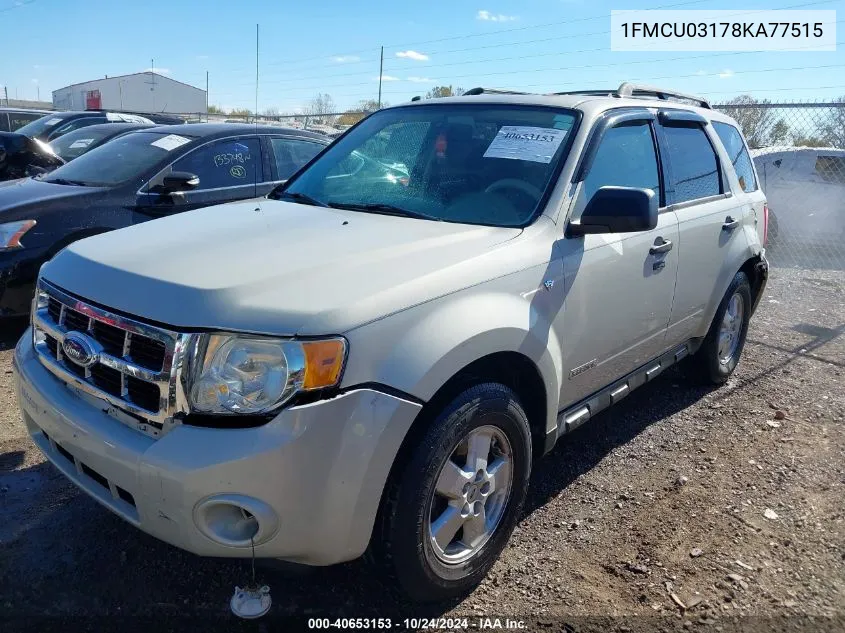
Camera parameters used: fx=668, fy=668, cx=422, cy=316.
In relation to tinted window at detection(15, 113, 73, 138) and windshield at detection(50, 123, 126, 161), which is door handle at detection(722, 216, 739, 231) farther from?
tinted window at detection(15, 113, 73, 138)

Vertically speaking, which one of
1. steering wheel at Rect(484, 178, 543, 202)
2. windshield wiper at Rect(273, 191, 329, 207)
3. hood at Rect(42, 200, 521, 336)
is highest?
steering wheel at Rect(484, 178, 543, 202)

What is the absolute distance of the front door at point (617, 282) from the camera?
288 centimetres

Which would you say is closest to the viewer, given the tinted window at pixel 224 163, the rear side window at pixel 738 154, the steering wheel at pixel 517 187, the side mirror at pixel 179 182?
the steering wheel at pixel 517 187

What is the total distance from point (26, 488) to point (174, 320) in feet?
5.83

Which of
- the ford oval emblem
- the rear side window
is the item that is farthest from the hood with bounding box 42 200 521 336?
the rear side window

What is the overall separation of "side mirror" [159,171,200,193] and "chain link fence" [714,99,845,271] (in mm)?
7403

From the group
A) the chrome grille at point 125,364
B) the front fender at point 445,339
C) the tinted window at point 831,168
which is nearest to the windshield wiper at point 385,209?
the front fender at point 445,339

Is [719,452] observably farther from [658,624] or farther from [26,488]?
[26,488]

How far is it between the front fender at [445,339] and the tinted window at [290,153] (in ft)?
13.3

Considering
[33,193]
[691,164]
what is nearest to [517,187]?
[691,164]

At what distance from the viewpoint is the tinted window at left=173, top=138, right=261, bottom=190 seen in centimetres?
562

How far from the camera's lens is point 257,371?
1.96 meters

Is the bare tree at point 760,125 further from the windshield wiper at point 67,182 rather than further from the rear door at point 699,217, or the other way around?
the windshield wiper at point 67,182

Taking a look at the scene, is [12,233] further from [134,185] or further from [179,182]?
[179,182]
